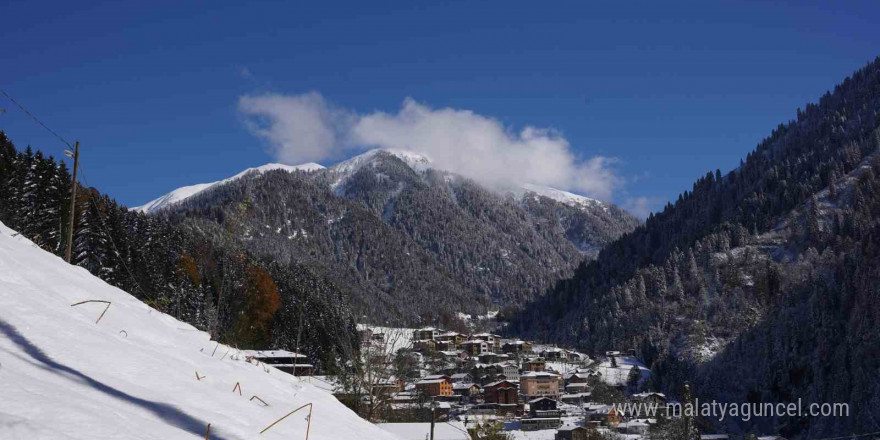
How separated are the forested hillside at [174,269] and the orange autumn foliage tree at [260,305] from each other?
121 millimetres

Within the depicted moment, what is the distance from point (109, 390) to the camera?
679 centimetres

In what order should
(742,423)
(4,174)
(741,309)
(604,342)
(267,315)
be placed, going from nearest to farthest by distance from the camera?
(4,174)
(267,315)
(742,423)
(741,309)
(604,342)

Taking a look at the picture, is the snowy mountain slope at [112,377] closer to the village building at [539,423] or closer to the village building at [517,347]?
the village building at [539,423]

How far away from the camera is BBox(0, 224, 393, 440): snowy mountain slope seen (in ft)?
17.8

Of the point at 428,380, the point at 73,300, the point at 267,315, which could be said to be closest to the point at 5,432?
the point at 73,300

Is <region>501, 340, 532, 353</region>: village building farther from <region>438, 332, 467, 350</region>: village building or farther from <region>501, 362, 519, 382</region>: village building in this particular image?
<region>501, 362, 519, 382</region>: village building

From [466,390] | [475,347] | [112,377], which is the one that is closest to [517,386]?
[466,390]

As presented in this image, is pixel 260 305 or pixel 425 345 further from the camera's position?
pixel 425 345

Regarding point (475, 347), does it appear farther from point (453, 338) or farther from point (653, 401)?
point (653, 401)

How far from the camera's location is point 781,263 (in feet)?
536

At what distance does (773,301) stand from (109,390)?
161269mm

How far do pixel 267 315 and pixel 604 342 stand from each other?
101 m

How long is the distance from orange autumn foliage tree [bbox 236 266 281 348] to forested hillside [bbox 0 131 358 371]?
121 millimetres

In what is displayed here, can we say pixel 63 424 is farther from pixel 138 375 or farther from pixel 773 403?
pixel 773 403
